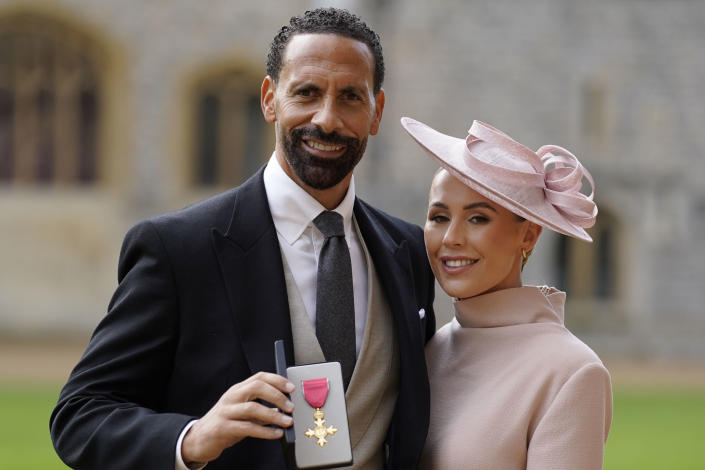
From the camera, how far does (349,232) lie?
8.52 ft

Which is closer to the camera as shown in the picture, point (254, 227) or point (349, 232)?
point (254, 227)

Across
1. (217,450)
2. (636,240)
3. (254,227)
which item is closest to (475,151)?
(254,227)

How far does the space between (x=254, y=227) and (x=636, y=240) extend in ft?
44.8

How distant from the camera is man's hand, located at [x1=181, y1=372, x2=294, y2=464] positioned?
194cm

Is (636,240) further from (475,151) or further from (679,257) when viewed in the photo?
(475,151)

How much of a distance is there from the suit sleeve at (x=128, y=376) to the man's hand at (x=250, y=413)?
0.48 feet

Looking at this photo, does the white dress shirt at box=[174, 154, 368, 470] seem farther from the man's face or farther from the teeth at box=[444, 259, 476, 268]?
the teeth at box=[444, 259, 476, 268]

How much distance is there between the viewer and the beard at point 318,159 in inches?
92.9

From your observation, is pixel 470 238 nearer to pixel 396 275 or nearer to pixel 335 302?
pixel 396 275

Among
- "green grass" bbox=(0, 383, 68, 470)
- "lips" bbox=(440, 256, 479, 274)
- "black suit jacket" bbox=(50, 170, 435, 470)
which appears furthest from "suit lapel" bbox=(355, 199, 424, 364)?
"green grass" bbox=(0, 383, 68, 470)

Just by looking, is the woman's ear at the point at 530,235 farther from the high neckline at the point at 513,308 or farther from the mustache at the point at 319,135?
the mustache at the point at 319,135

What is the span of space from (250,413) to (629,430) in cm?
721

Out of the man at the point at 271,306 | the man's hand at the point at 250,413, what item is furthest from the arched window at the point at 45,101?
the man's hand at the point at 250,413

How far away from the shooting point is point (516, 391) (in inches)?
97.4
